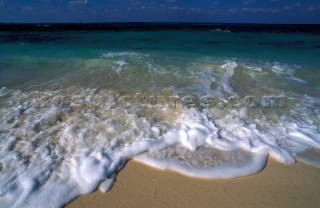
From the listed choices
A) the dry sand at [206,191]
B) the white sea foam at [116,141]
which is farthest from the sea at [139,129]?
the dry sand at [206,191]

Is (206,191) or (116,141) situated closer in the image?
(206,191)

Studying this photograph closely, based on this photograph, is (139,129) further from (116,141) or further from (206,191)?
(206,191)

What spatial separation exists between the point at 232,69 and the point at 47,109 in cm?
581

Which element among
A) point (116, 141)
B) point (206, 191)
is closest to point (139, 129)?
point (116, 141)

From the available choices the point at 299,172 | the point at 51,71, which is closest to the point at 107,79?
the point at 51,71

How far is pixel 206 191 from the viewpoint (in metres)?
2.71

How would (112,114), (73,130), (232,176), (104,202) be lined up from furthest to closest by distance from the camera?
(112,114) < (73,130) < (232,176) < (104,202)

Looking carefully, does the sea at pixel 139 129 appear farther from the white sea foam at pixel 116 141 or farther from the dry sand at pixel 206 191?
the dry sand at pixel 206 191

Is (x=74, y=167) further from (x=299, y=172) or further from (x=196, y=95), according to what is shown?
(x=196, y=95)

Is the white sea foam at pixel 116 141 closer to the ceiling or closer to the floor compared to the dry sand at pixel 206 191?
closer to the ceiling

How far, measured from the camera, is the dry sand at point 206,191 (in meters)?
2.57

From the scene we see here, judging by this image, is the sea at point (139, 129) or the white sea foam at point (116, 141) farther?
the sea at point (139, 129)

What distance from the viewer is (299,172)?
305 cm

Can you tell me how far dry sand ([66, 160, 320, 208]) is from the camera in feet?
8.43
